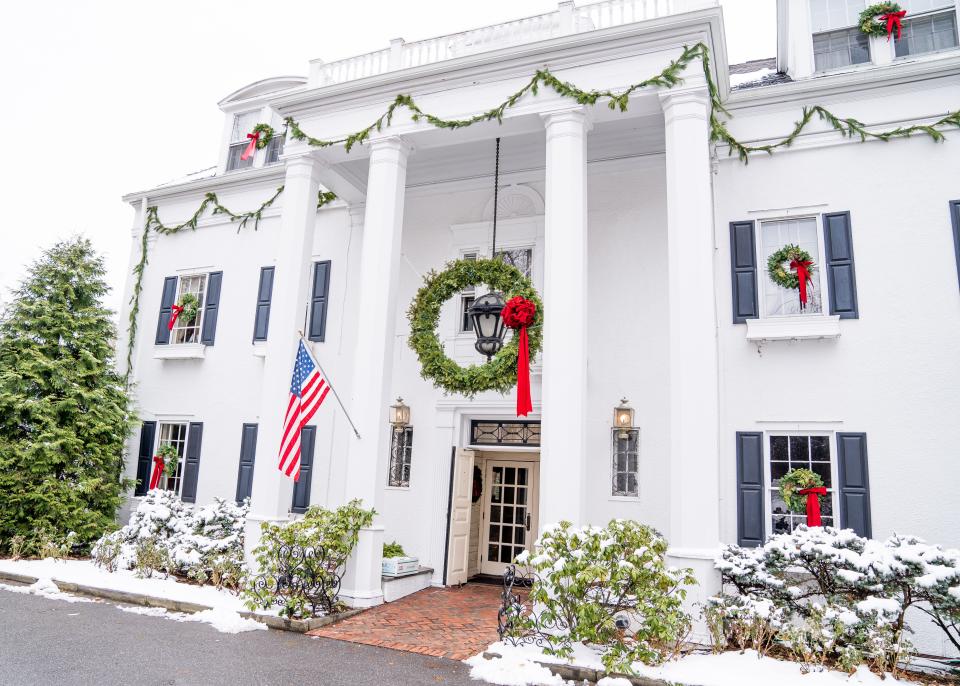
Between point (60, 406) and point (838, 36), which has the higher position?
point (838, 36)

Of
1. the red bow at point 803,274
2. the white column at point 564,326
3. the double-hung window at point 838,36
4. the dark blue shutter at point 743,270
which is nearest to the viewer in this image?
the white column at point 564,326

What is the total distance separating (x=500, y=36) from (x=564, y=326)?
441 centimetres

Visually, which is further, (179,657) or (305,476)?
(305,476)

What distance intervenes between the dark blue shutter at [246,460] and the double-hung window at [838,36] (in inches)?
432

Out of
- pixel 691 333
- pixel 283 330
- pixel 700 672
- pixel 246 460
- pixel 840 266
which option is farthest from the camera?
pixel 246 460

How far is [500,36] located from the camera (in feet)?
29.1

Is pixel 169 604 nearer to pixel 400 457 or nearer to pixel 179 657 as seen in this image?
pixel 179 657

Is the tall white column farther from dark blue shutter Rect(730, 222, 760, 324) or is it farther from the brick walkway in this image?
the brick walkway

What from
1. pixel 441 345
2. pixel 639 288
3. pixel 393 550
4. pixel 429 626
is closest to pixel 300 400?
pixel 441 345

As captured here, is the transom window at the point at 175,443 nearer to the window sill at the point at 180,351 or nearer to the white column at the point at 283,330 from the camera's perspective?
the window sill at the point at 180,351

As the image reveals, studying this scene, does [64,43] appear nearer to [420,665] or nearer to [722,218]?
[722,218]

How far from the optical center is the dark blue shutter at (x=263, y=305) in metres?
11.7

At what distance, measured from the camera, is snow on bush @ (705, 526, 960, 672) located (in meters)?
5.50

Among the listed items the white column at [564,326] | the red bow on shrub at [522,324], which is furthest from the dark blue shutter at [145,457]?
the white column at [564,326]
